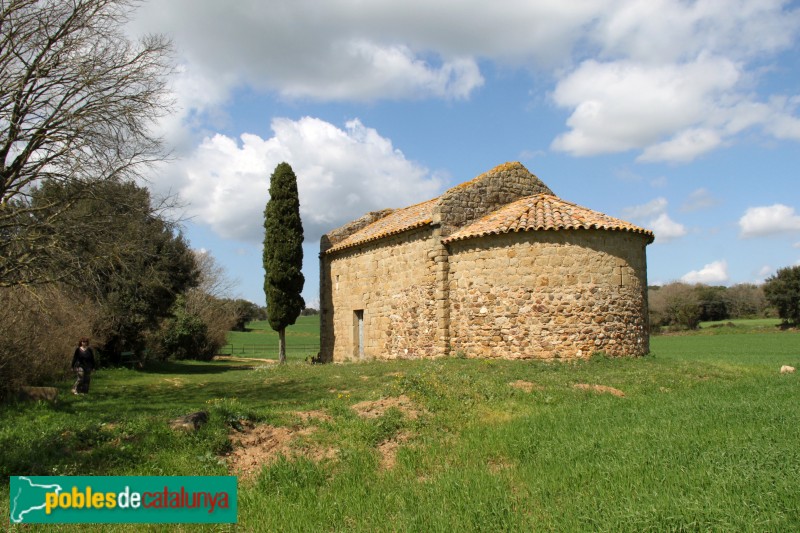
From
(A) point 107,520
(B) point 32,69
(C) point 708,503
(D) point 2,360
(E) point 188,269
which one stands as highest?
(B) point 32,69

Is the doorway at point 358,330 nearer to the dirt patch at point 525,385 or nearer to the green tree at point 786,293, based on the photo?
the dirt patch at point 525,385

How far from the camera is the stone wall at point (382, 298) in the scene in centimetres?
1752

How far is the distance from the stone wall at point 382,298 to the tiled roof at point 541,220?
1771mm

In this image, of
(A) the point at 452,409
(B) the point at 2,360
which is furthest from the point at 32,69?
(A) the point at 452,409

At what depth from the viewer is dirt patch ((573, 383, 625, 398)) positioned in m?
10.5

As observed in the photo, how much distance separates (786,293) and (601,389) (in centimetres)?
4824

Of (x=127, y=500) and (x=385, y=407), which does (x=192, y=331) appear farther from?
(x=127, y=500)

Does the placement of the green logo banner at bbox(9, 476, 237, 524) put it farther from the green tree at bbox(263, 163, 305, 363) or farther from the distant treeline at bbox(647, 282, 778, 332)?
the distant treeline at bbox(647, 282, 778, 332)

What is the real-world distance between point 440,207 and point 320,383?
21.3 feet

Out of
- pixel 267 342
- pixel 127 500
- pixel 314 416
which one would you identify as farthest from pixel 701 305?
pixel 127 500

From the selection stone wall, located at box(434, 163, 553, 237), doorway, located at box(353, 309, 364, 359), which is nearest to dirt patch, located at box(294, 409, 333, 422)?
stone wall, located at box(434, 163, 553, 237)

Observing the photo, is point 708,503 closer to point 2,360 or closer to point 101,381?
point 2,360

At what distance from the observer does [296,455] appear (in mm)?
7074

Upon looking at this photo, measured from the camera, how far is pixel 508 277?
1555cm
